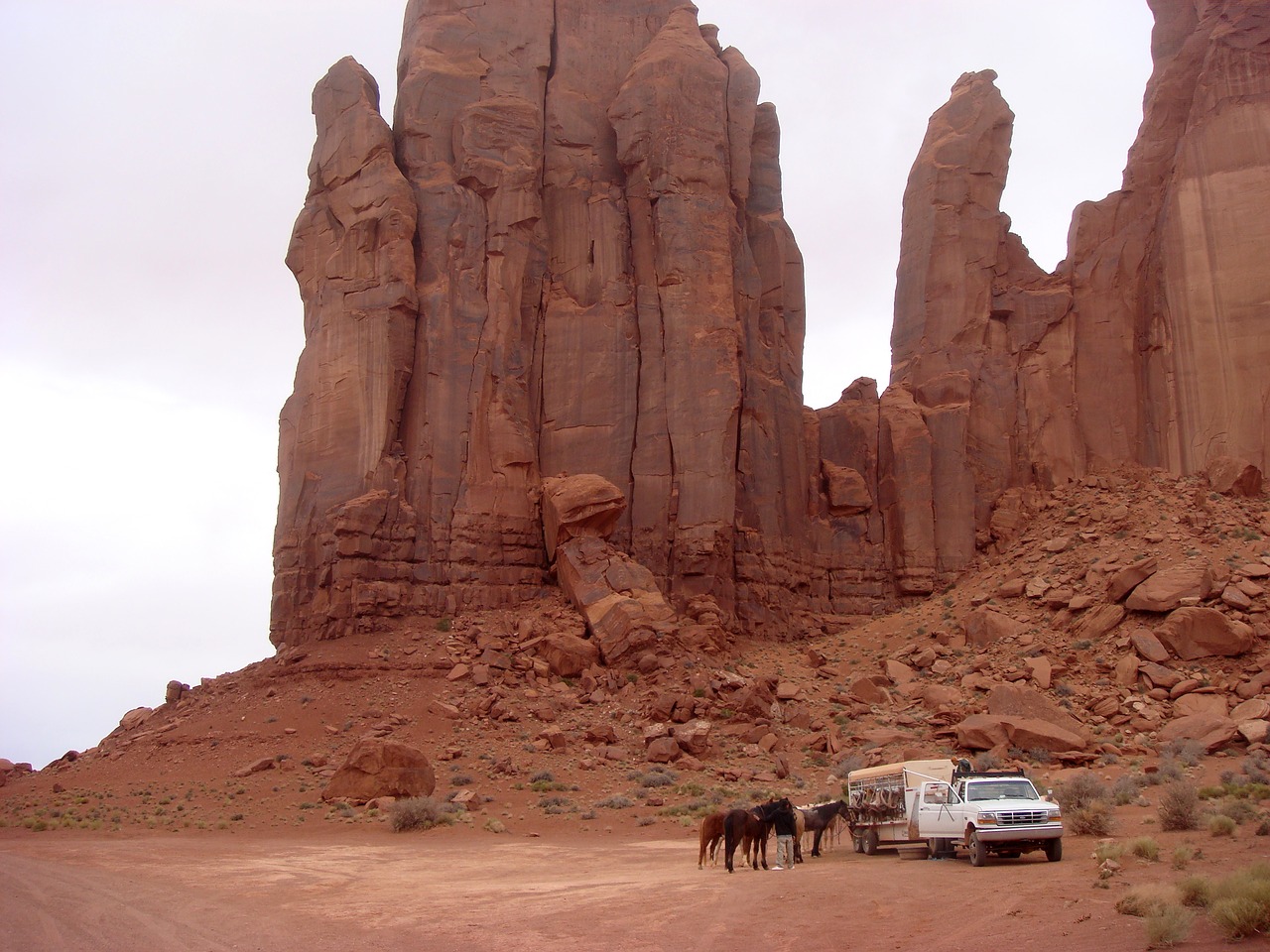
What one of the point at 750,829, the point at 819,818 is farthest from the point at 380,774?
the point at 750,829

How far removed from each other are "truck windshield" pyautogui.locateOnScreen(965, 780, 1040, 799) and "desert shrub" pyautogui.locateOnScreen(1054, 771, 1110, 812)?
3.60 metres

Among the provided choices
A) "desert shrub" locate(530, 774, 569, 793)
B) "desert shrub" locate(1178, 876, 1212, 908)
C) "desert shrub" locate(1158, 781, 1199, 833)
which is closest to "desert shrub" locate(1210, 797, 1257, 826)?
"desert shrub" locate(1158, 781, 1199, 833)

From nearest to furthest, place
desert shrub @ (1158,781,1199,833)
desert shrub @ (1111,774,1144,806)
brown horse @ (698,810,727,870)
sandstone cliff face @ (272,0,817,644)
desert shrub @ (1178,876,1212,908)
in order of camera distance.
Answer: desert shrub @ (1178,876,1212,908) → desert shrub @ (1158,781,1199,833) → brown horse @ (698,810,727,870) → desert shrub @ (1111,774,1144,806) → sandstone cliff face @ (272,0,817,644)

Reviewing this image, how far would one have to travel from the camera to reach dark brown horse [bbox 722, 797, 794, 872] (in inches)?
697

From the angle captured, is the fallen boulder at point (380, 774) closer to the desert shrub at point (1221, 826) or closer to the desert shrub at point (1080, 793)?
the desert shrub at point (1080, 793)

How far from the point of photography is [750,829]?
18016 mm

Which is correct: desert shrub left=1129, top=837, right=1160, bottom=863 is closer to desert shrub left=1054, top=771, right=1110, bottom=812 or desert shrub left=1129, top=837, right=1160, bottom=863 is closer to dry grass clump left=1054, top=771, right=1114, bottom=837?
dry grass clump left=1054, top=771, right=1114, bottom=837

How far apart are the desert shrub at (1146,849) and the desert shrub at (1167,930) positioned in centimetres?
467

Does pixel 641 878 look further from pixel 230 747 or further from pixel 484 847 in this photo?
pixel 230 747

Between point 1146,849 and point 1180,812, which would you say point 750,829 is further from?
point 1180,812

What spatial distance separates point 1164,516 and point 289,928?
1305 inches

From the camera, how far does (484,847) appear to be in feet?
72.0

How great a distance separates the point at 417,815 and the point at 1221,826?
14.7 metres

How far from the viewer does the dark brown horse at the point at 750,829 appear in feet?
58.1
